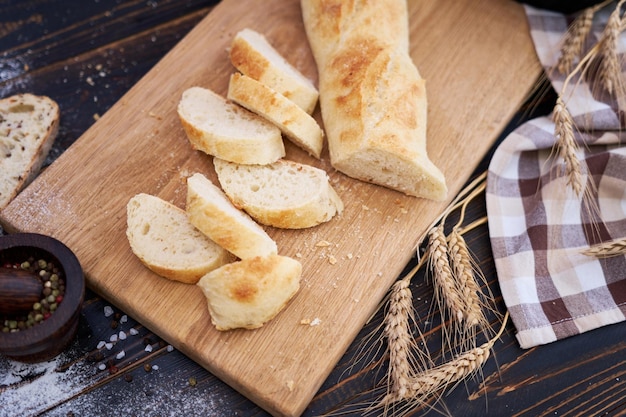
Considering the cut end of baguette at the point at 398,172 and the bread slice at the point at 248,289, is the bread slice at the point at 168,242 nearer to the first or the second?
the bread slice at the point at 248,289

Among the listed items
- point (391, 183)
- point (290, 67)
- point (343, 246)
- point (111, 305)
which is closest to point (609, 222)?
point (391, 183)

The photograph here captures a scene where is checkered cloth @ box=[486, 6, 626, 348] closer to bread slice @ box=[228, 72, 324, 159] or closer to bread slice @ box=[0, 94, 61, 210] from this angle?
bread slice @ box=[228, 72, 324, 159]

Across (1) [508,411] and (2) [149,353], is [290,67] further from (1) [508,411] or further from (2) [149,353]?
(1) [508,411]

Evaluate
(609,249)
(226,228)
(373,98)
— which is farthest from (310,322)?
(609,249)

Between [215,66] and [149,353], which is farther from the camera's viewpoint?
[215,66]

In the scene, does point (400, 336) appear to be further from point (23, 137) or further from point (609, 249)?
point (23, 137)

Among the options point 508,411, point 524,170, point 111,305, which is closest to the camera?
point 508,411
